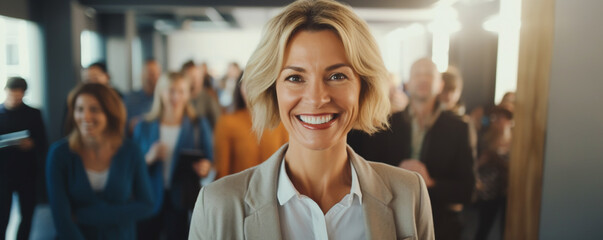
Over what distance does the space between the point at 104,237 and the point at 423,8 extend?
168 cm

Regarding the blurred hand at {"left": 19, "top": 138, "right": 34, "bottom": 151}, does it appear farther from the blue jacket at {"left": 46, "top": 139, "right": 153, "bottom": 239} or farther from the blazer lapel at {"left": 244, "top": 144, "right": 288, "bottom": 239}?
the blazer lapel at {"left": 244, "top": 144, "right": 288, "bottom": 239}

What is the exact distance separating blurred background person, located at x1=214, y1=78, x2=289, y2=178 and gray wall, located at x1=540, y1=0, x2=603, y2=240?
1.10m

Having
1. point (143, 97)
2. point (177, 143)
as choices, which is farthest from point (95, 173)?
point (143, 97)

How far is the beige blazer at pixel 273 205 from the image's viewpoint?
953mm

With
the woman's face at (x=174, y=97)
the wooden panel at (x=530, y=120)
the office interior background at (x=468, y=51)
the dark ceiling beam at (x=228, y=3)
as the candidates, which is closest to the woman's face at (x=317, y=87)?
the office interior background at (x=468, y=51)

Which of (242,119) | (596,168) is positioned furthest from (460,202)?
(242,119)

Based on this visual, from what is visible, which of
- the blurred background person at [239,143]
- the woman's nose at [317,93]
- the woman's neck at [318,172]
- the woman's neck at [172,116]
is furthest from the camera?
the woman's neck at [172,116]

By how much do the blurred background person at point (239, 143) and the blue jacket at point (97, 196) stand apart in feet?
1.34

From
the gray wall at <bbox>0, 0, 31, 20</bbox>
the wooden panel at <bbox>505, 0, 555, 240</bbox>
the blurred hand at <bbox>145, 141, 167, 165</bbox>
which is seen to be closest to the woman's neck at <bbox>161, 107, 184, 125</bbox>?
the blurred hand at <bbox>145, 141, 167, 165</bbox>

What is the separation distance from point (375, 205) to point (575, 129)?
1034mm

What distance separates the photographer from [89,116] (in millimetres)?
1718

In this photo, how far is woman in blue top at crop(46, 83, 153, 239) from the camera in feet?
5.43

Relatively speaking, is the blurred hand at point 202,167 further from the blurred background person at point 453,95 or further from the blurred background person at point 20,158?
the blurred background person at point 453,95

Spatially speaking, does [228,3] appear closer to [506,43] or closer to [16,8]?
[16,8]
